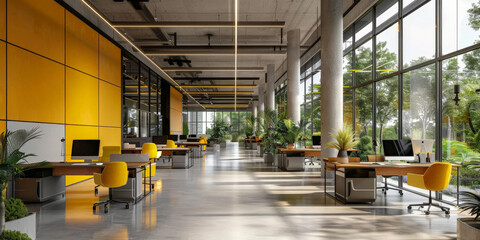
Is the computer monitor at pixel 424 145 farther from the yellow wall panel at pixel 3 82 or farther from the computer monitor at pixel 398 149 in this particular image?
the yellow wall panel at pixel 3 82

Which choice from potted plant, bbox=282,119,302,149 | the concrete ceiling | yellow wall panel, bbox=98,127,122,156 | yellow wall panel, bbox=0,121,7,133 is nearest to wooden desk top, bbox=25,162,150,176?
yellow wall panel, bbox=0,121,7,133

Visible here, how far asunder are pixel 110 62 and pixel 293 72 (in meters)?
7.63

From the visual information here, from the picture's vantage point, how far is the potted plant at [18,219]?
3844 millimetres

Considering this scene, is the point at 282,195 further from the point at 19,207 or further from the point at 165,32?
the point at 165,32

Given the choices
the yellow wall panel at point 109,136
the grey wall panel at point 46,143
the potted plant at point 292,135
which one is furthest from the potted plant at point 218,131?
the grey wall panel at point 46,143

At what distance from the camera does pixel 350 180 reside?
7254 millimetres

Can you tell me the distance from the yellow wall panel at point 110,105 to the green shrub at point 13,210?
7633mm

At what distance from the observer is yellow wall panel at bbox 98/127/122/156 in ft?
38.0

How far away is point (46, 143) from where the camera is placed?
823cm

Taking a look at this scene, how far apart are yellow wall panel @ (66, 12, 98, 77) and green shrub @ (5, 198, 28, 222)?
606cm

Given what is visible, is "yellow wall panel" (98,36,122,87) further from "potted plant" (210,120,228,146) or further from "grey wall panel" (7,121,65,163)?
"potted plant" (210,120,228,146)

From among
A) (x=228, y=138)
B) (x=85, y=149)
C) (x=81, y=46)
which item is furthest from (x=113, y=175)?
(x=228, y=138)

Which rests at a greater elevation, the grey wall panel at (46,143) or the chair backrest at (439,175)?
the grey wall panel at (46,143)

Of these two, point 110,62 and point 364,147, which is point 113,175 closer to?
point 110,62
